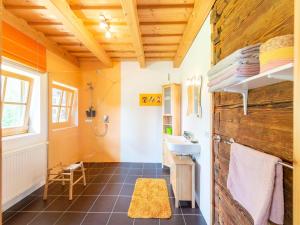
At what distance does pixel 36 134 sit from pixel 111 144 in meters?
1.92

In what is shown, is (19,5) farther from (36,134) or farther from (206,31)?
(206,31)

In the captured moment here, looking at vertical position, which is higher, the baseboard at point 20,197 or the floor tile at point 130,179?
the baseboard at point 20,197

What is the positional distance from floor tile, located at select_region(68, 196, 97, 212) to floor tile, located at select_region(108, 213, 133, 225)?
0.44 m

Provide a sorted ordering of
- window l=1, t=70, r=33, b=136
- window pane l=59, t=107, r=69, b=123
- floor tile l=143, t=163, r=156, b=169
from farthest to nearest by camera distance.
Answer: floor tile l=143, t=163, r=156, b=169, window pane l=59, t=107, r=69, b=123, window l=1, t=70, r=33, b=136

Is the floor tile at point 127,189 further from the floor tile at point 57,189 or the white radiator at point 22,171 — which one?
the white radiator at point 22,171

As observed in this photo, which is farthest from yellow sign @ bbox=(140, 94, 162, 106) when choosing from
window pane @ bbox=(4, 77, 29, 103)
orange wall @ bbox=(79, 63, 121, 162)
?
window pane @ bbox=(4, 77, 29, 103)

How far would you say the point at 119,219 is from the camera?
2.30 meters

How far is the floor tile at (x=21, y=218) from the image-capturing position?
222 cm

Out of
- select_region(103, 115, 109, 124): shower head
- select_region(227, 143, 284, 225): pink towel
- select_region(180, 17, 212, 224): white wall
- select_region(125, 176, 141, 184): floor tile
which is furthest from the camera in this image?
select_region(103, 115, 109, 124): shower head

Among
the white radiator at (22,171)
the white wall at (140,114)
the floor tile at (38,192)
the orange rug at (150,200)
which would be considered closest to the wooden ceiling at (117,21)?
the white wall at (140,114)

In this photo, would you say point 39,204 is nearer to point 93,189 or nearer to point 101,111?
point 93,189

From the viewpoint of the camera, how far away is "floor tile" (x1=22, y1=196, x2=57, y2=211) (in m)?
2.54

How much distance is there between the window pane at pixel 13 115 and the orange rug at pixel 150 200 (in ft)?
7.06

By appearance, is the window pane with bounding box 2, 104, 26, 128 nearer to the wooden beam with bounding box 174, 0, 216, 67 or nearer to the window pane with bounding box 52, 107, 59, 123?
the window pane with bounding box 52, 107, 59, 123
